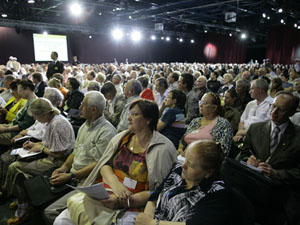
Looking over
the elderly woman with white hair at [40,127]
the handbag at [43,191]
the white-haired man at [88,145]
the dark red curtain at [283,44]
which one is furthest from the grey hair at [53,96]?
the dark red curtain at [283,44]

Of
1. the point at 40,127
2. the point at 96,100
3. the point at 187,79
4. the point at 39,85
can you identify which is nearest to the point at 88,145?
the point at 96,100

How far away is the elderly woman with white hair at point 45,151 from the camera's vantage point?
96.0 inches

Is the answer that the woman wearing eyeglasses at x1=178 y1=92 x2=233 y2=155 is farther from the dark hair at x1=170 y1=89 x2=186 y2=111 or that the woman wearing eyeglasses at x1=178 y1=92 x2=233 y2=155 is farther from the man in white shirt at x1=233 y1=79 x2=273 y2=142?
the man in white shirt at x1=233 y1=79 x2=273 y2=142

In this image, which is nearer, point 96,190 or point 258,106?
point 96,190

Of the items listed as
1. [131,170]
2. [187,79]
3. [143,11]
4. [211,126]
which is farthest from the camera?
[143,11]

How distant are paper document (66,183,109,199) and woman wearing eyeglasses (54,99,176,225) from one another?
56 mm

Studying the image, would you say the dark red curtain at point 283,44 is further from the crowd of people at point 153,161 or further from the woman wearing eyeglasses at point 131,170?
the woman wearing eyeglasses at point 131,170

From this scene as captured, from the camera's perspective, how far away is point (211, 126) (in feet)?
7.97

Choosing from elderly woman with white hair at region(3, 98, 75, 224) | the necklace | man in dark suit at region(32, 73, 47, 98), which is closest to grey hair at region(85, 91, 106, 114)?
elderly woman with white hair at region(3, 98, 75, 224)

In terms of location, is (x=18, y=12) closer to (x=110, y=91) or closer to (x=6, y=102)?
(x=6, y=102)

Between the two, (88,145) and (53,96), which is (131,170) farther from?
(53,96)

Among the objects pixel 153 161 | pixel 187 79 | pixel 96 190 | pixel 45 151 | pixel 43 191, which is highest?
pixel 187 79

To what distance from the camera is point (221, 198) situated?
115 centimetres

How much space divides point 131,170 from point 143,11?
1222 cm
